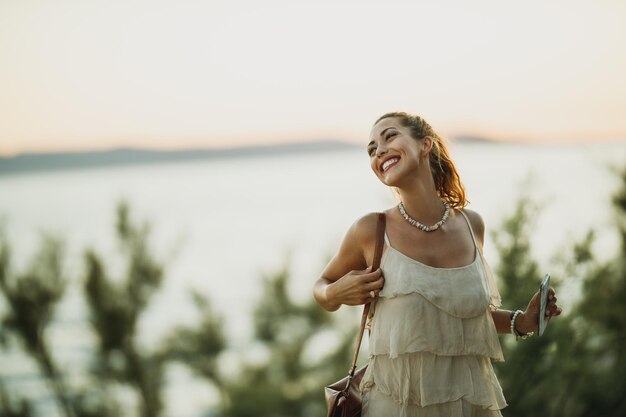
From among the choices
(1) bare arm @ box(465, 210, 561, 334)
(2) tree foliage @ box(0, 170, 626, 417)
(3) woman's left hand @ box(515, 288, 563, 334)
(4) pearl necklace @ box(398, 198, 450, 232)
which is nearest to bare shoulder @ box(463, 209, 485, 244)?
(1) bare arm @ box(465, 210, 561, 334)

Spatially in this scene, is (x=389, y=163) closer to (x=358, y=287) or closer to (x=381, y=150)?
(x=381, y=150)

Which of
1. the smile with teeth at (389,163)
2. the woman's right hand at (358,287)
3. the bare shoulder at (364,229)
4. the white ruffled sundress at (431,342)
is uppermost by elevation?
the smile with teeth at (389,163)

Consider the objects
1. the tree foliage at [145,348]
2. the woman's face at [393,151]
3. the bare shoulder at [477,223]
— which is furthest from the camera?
the tree foliage at [145,348]

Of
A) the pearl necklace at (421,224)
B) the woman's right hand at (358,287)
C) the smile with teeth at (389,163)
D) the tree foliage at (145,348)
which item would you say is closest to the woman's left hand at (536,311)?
the pearl necklace at (421,224)

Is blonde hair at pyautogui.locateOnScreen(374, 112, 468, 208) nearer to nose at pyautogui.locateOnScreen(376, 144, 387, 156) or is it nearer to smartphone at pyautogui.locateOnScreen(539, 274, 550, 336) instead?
nose at pyautogui.locateOnScreen(376, 144, 387, 156)

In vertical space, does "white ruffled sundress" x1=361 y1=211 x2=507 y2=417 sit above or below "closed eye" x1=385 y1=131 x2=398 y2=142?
below

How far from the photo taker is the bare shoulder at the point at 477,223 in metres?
2.12

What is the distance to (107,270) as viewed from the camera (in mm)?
10461

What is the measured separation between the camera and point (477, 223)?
2.14 metres

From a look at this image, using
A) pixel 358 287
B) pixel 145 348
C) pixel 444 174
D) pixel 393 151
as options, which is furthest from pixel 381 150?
pixel 145 348

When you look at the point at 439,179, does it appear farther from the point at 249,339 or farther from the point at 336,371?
the point at 249,339

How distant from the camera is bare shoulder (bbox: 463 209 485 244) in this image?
2.12 metres

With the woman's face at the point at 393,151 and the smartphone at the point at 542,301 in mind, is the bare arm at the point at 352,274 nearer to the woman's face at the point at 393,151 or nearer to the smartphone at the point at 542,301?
the woman's face at the point at 393,151

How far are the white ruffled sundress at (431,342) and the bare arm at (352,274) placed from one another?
0.06 metres
